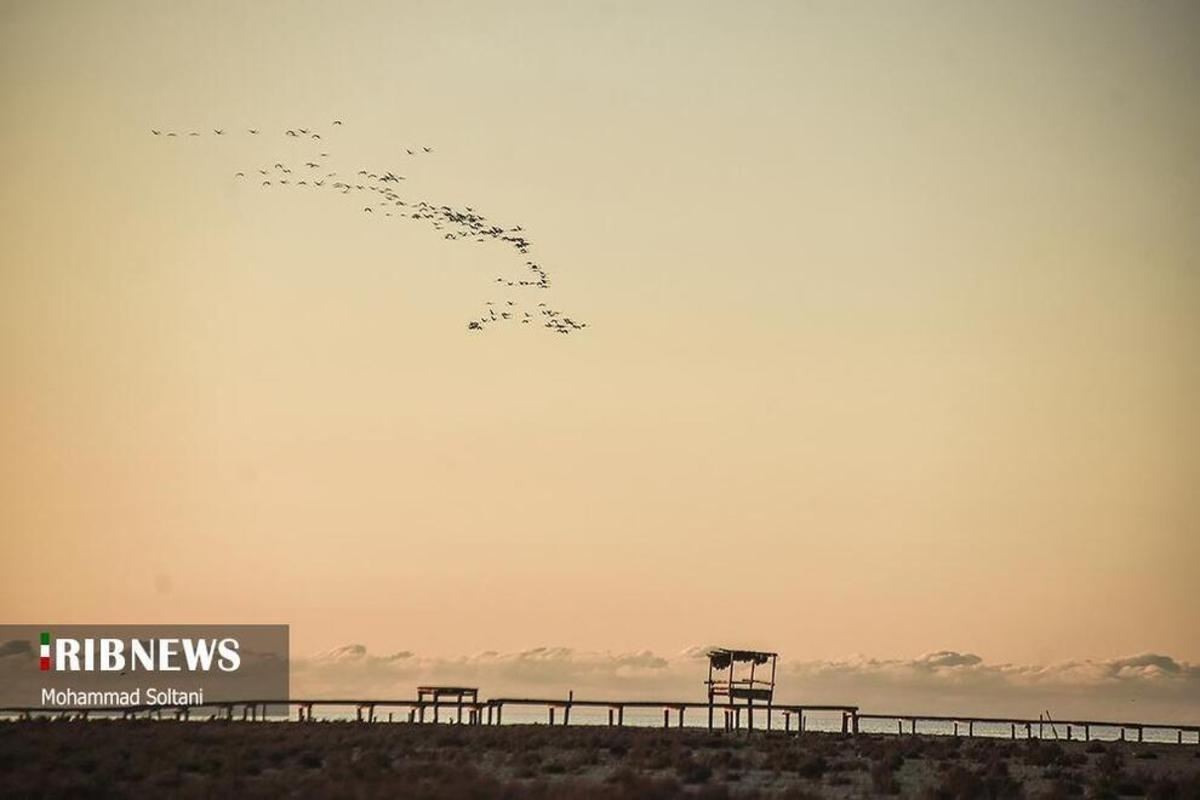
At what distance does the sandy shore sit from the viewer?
35.2 m

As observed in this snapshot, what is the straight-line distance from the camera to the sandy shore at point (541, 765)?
35156mm

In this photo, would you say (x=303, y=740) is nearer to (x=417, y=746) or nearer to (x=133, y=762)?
(x=417, y=746)

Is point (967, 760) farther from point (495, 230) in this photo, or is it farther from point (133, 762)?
point (133, 762)

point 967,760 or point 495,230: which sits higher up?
point 495,230

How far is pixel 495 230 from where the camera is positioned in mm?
44531

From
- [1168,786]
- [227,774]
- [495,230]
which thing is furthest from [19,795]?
[1168,786]

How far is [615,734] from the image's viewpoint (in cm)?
5709

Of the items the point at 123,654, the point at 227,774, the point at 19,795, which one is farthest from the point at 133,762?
the point at 123,654

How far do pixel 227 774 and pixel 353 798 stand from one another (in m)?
7.31

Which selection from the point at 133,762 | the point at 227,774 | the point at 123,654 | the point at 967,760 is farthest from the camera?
the point at 123,654

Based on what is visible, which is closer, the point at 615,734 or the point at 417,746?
the point at 417,746

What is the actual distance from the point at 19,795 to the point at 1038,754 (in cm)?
3079

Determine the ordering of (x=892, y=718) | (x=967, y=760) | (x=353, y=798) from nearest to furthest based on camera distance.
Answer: (x=353, y=798) → (x=967, y=760) → (x=892, y=718)

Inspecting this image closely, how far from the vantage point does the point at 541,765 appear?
42188 mm
